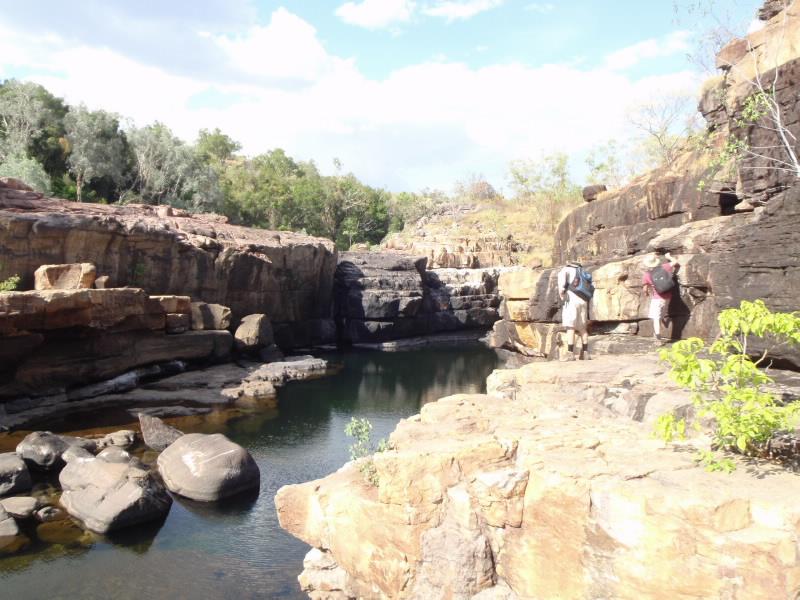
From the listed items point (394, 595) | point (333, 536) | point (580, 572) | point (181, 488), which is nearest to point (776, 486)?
point (580, 572)

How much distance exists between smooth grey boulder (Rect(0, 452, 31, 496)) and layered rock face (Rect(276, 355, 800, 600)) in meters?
7.60

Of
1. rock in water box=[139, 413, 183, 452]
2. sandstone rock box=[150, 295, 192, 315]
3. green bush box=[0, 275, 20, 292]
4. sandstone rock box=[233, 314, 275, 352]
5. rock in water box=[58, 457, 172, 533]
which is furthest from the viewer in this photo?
sandstone rock box=[233, 314, 275, 352]

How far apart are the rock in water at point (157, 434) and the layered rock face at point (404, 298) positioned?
19.6 meters

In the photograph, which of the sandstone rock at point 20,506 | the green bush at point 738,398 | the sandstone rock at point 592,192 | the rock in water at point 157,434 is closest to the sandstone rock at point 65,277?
the rock in water at point 157,434

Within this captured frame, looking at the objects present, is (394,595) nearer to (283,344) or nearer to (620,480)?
(620,480)

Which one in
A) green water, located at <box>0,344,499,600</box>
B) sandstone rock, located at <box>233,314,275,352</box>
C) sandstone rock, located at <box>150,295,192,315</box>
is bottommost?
green water, located at <box>0,344,499,600</box>

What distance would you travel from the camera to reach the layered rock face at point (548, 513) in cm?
438

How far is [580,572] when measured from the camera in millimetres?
5086

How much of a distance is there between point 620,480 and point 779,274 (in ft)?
16.1

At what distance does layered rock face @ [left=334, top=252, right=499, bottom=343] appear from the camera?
3441cm

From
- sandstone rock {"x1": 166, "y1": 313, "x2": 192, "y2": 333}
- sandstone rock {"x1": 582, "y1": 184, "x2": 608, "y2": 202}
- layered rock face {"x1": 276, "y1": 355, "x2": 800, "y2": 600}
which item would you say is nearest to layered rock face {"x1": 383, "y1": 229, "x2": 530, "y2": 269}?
sandstone rock {"x1": 582, "y1": 184, "x2": 608, "y2": 202}

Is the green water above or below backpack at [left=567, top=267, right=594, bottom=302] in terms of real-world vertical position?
below

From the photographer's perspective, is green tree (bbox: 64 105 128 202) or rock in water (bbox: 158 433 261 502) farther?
green tree (bbox: 64 105 128 202)

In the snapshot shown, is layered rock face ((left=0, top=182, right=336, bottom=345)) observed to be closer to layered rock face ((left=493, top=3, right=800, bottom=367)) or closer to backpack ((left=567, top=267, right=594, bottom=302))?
layered rock face ((left=493, top=3, right=800, bottom=367))
